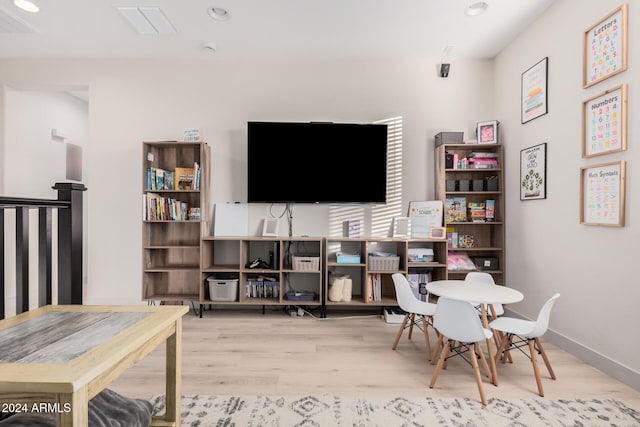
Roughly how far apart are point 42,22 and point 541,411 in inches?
195

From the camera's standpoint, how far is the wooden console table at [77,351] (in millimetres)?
793

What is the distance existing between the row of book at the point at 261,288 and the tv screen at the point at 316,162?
0.88m

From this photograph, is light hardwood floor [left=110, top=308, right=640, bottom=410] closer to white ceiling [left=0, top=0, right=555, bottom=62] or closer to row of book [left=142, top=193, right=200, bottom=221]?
row of book [left=142, top=193, right=200, bottom=221]

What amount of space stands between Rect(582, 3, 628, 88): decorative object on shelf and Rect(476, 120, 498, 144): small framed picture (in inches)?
42.9

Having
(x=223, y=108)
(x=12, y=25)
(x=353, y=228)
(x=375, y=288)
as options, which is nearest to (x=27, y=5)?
(x=12, y=25)

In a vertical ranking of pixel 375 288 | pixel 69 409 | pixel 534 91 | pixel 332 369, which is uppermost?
pixel 534 91

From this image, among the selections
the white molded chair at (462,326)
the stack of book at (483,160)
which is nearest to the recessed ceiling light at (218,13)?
the stack of book at (483,160)

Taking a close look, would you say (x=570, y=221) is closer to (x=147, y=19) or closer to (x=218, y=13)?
(x=218, y=13)

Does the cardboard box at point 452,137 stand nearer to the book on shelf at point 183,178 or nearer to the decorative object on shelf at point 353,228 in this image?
the decorative object on shelf at point 353,228

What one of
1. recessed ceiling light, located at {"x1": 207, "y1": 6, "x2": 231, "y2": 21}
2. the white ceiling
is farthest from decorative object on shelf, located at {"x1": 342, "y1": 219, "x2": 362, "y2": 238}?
recessed ceiling light, located at {"x1": 207, "y1": 6, "x2": 231, "y2": 21}

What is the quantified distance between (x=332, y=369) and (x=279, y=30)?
9.96ft

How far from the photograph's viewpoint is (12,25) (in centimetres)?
315

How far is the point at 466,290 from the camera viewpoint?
8.00ft

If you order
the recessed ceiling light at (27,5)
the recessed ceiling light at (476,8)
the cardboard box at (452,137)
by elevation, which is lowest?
the cardboard box at (452,137)
